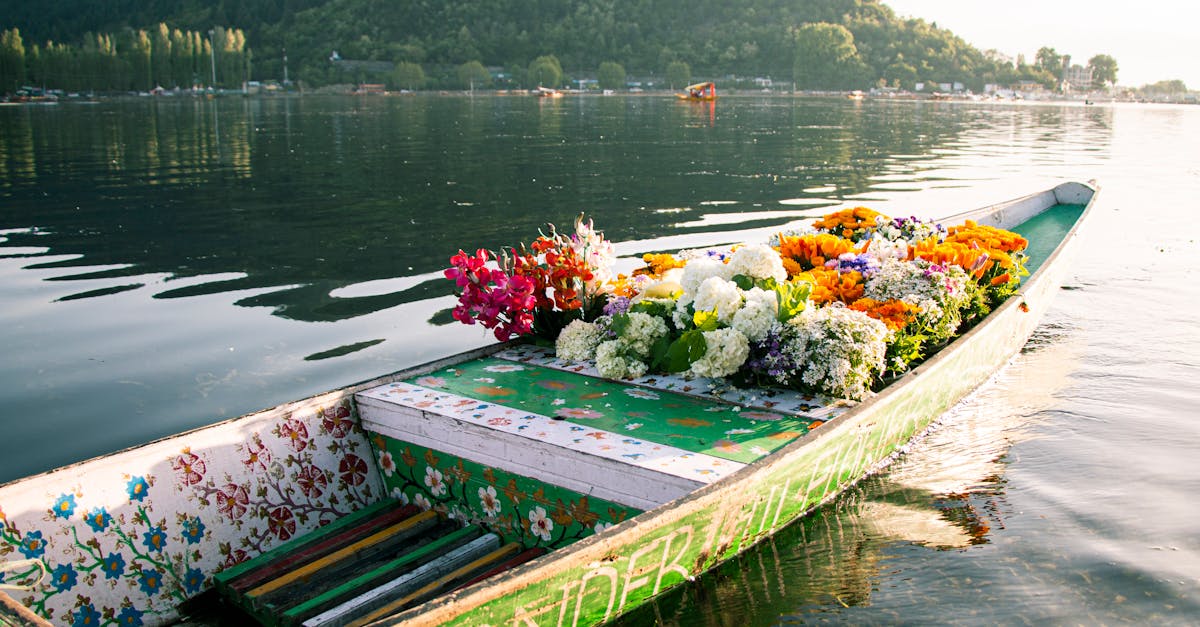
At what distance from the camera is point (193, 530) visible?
5.57 metres

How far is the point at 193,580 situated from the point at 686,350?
11.6ft

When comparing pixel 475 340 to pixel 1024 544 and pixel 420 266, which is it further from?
pixel 1024 544

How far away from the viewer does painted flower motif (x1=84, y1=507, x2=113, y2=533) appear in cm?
510

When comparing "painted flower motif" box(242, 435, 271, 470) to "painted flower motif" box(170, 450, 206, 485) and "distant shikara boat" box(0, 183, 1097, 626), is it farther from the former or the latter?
"painted flower motif" box(170, 450, 206, 485)

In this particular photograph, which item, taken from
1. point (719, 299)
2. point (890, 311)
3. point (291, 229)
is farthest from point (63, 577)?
point (291, 229)

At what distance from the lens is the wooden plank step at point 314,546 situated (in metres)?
5.56

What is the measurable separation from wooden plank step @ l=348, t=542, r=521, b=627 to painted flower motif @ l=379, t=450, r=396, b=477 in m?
1.05

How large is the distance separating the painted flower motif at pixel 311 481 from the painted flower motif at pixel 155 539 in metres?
0.90

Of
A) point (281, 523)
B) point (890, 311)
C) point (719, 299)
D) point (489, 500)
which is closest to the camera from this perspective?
point (281, 523)

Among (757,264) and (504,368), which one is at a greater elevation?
(757,264)

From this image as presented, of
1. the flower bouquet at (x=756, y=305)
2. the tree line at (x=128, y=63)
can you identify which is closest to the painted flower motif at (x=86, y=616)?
the flower bouquet at (x=756, y=305)

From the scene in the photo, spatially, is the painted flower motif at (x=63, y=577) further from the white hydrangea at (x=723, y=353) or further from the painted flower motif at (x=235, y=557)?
the white hydrangea at (x=723, y=353)

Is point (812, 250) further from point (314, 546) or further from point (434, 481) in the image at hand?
point (314, 546)

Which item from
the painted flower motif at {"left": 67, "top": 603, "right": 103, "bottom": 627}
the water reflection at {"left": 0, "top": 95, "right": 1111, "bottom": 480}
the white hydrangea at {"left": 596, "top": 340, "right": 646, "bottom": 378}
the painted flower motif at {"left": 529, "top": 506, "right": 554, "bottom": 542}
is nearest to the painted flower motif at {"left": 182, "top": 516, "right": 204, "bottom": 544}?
the painted flower motif at {"left": 67, "top": 603, "right": 103, "bottom": 627}
